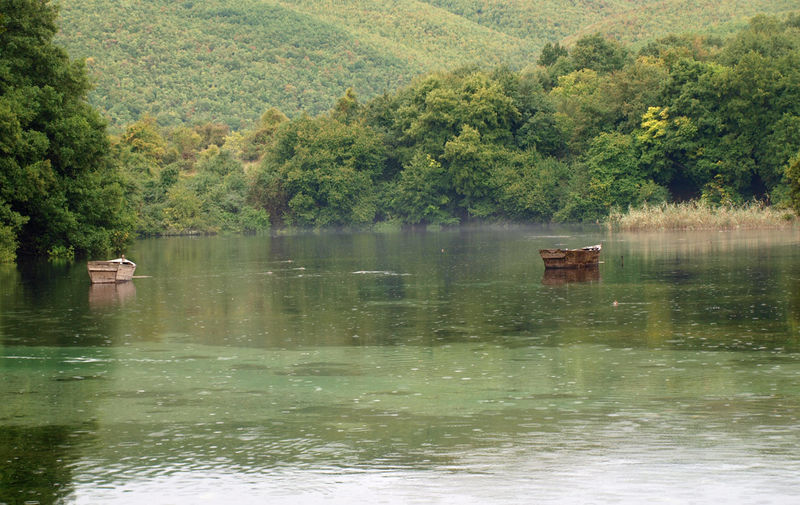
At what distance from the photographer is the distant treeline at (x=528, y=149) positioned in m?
104

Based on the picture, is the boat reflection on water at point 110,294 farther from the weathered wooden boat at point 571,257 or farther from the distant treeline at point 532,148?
the distant treeline at point 532,148

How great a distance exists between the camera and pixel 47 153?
63.3 m

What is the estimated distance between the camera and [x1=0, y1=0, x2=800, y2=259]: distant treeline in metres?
104

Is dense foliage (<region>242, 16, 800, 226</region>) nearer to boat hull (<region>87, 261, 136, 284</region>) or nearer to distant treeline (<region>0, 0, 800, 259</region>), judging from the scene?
distant treeline (<region>0, 0, 800, 259</region>)

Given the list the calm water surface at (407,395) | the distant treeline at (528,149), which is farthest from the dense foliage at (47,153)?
the calm water surface at (407,395)

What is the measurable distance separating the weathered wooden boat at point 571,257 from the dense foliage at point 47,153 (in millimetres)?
28406

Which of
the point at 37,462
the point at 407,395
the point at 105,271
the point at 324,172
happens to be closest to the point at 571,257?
the point at 105,271

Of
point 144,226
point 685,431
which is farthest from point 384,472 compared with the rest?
point 144,226

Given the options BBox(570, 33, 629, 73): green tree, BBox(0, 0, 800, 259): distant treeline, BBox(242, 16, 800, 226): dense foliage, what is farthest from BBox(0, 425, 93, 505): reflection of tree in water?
BBox(570, 33, 629, 73): green tree

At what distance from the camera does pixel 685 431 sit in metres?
15.1

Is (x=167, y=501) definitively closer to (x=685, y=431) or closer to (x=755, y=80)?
(x=685, y=431)

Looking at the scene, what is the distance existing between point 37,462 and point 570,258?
119ft

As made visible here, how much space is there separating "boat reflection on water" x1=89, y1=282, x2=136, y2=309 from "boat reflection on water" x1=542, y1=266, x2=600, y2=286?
617 inches

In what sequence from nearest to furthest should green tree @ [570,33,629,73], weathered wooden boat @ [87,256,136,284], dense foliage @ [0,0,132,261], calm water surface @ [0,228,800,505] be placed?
calm water surface @ [0,228,800,505]
weathered wooden boat @ [87,256,136,284]
dense foliage @ [0,0,132,261]
green tree @ [570,33,629,73]
